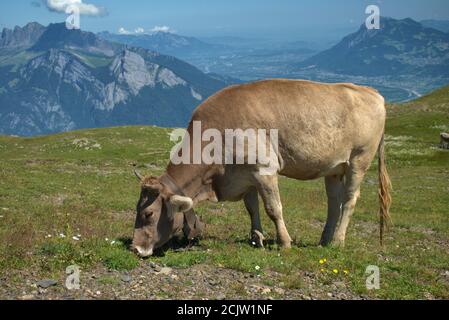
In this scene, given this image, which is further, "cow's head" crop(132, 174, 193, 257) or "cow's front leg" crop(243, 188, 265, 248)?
"cow's front leg" crop(243, 188, 265, 248)

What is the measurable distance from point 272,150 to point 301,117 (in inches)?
47.0

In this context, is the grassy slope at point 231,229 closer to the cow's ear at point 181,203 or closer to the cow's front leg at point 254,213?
the cow's front leg at point 254,213

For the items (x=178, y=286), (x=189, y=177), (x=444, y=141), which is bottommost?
(x=444, y=141)

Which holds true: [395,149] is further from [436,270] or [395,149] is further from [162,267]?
[162,267]

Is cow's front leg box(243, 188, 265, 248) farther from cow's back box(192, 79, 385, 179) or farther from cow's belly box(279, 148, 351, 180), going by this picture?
cow's back box(192, 79, 385, 179)

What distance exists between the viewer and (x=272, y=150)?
11.3m

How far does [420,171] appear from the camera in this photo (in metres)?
42.2

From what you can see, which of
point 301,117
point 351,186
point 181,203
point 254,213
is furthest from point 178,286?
point 351,186

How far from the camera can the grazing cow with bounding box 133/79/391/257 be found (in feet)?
35.8

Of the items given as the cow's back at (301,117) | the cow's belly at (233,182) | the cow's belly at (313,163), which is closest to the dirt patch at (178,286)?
the cow's belly at (233,182)

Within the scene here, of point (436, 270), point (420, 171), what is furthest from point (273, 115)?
point (420, 171)

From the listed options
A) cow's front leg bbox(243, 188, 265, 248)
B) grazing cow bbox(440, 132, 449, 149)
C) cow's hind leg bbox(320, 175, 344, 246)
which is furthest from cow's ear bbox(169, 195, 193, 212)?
grazing cow bbox(440, 132, 449, 149)

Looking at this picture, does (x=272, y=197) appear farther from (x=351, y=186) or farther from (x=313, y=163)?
(x=351, y=186)

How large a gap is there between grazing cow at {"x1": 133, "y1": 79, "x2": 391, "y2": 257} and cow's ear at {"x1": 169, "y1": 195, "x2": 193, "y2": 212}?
23 millimetres
